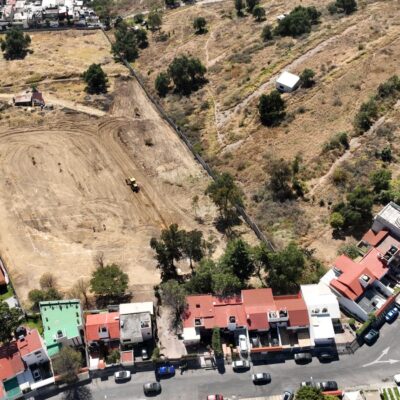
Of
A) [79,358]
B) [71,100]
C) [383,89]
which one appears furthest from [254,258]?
[71,100]

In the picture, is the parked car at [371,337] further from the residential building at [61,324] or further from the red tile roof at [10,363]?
the red tile roof at [10,363]

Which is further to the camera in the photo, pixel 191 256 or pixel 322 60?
pixel 322 60

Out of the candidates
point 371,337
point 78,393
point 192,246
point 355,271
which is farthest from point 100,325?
point 371,337

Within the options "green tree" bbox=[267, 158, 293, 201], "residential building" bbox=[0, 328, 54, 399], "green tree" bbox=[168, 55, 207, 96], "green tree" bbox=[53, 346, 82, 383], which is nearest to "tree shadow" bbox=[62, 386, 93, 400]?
"green tree" bbox=[53, 346, 82, 383]

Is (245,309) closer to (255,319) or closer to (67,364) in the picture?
(255,319)

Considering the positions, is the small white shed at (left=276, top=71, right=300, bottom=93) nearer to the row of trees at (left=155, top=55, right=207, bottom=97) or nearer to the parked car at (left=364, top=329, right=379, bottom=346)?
the row of trees at (left=155, top=55, right=207, bottom=97)

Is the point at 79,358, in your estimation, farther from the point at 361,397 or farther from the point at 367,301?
the point at 367,301
